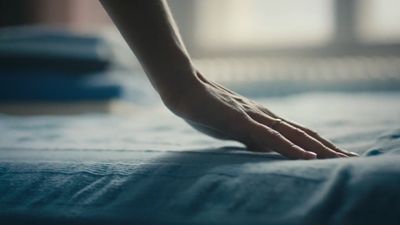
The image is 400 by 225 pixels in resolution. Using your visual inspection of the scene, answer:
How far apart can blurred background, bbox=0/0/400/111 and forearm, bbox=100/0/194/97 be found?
3.54ft

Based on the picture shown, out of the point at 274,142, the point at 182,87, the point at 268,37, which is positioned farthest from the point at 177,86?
the point at 268,37

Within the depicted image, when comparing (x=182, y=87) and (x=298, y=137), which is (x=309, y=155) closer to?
(x=298, y=137)

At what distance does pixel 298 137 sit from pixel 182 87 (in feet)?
0.54

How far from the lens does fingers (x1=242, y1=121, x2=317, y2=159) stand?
0.61 metres

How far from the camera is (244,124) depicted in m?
0.64

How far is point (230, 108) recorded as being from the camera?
0.65 meters

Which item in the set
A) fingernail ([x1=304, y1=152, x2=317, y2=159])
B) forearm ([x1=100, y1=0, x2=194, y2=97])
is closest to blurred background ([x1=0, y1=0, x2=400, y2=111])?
forearm ([x1=100, y1=0, x2=194, y2=97])

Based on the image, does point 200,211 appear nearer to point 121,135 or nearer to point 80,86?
point 121,135

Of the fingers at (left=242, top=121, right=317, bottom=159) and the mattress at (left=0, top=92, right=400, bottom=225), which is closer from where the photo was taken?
the mattress at (left=0, top=92, right=400, bottom=225)

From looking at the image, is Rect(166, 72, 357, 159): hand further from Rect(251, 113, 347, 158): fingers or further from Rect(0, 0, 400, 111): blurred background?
Rect(0, 0, 400, 111): blurred background

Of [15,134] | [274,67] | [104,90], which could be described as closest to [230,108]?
[15,134]

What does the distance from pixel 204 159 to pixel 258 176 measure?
0.11m

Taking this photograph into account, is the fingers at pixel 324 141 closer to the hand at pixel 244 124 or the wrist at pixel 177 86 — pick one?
the hand at pixel 244 124

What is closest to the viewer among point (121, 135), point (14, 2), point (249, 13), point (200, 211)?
point (200, 211)
